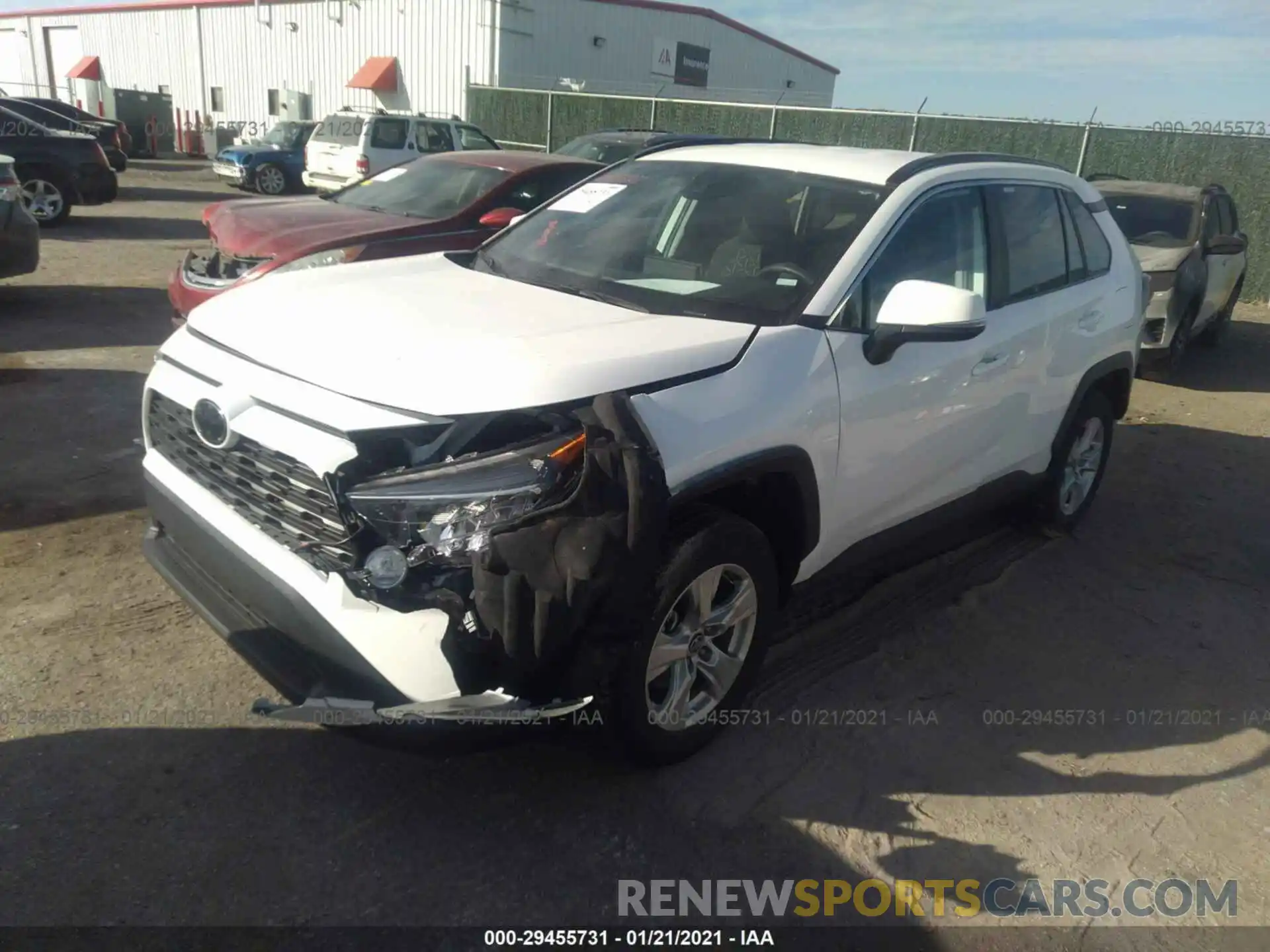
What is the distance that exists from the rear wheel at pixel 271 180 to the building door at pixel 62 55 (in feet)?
86.9

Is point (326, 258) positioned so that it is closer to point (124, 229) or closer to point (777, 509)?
point (777, 509)

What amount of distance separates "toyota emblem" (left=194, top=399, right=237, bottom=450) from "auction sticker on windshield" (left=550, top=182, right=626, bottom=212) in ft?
6.29

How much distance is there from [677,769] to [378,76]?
2991 centimetres

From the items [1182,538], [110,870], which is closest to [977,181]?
[1182,538]

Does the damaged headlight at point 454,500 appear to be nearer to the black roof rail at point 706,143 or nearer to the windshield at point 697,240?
the windshield at point 697,240

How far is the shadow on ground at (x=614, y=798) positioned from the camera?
2.58 meters

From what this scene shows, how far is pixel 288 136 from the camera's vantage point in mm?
21516

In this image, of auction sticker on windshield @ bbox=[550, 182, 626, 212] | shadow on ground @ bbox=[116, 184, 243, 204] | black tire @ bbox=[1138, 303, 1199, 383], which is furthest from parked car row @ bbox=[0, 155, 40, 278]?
shadow on ground @ bbox=[116, 184, 243, 204]

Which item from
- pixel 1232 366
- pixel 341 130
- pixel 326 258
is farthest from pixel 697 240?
pixel 341 130

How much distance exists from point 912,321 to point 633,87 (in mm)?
31416

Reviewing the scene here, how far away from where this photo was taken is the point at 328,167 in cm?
1764

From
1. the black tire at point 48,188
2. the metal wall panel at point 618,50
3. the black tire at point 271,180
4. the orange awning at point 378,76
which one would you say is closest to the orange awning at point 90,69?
the orange awning at point 378,76

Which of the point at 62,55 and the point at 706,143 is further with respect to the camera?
the point at 62,55

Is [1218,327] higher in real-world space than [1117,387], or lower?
lower
